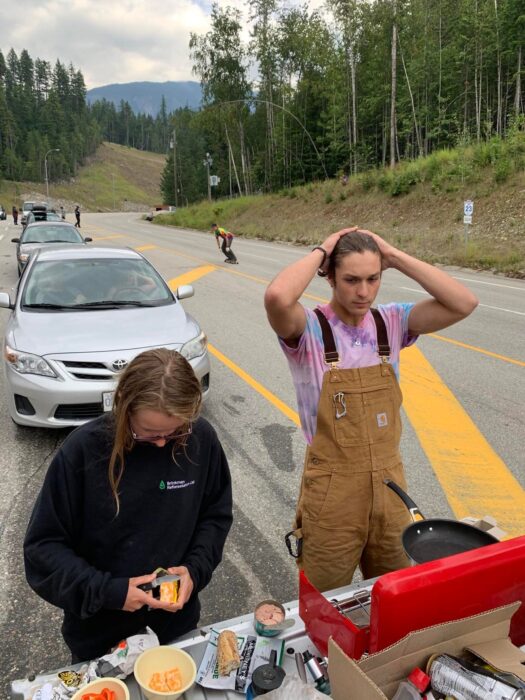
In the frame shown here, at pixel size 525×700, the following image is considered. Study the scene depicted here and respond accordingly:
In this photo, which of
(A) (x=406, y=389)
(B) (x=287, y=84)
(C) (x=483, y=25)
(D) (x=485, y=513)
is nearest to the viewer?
(D) (x=485, y=513)

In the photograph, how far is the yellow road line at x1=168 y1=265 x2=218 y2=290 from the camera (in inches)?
559

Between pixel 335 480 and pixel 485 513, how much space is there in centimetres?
227

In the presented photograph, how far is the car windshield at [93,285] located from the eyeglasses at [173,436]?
4115 millimetres

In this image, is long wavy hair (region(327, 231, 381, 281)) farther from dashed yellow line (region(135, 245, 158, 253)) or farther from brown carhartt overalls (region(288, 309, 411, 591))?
dashed yellow line (region(135, 245, 158, 253))

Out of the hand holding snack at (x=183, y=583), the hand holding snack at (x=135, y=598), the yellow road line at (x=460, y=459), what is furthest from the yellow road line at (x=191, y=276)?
the hand holding snack at (x=135, y=598)

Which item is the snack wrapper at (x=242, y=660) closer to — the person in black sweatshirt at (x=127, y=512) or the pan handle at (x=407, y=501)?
the person in black sweatshirt at (x=127, y=512)

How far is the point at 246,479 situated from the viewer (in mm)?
4336

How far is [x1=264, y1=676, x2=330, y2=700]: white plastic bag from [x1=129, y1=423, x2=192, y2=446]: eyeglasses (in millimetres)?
817

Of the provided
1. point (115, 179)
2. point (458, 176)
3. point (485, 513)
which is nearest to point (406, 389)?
point (485, 513)

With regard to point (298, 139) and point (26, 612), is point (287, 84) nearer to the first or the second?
point (298, 139)

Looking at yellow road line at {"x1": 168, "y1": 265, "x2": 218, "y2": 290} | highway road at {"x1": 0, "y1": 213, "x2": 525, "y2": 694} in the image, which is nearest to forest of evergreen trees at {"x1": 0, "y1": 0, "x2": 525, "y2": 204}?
yellow road line at {"x1": 168, "y1": 265, "x2": 218, "y2": 290}

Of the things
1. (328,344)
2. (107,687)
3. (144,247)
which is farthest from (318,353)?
(144,247)

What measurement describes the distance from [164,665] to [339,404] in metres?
1.10

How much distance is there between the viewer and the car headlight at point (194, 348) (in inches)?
199
